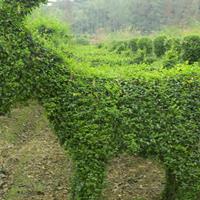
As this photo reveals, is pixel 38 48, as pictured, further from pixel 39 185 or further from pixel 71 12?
pixel 71 12

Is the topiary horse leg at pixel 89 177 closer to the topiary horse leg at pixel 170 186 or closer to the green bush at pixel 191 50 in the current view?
the topiary horse leg at pixel 170 186

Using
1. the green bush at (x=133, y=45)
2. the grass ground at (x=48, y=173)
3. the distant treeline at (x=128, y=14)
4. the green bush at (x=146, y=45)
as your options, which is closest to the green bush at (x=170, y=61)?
the grass ground at (x=48, y=173)

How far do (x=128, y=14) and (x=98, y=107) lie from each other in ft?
203

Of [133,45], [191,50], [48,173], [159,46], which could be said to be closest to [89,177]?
[48,173]

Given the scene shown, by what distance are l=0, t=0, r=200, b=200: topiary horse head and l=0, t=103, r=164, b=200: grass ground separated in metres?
1.04

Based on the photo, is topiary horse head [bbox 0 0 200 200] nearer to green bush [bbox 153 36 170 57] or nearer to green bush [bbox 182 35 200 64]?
green bush [bbox 182 35 200 64]

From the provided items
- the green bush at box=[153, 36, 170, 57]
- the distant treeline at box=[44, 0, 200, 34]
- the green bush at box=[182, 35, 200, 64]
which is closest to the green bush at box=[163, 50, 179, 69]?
the green bush at box=[182, 35, 200, 64]

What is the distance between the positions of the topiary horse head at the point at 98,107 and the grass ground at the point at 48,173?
1.04 metres

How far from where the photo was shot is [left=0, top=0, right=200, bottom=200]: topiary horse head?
6641 millimetres

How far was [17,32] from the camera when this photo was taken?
6637 millimetres

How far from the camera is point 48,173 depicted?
34.3 feet

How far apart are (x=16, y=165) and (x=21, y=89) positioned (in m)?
4.56

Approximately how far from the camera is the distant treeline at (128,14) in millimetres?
55188

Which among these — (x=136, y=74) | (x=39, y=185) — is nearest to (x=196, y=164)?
(x=136, y=74)
